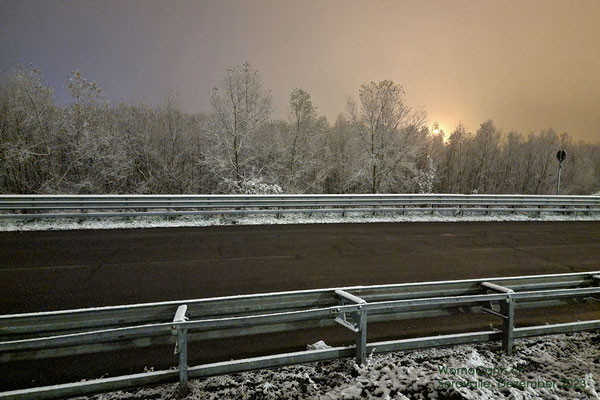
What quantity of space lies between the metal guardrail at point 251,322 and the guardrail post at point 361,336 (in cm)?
1

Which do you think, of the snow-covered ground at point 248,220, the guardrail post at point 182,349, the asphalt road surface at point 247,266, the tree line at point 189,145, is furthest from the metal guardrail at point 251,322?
the tree line at point 189,145

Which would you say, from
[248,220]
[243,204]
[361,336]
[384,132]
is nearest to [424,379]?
[361,336]

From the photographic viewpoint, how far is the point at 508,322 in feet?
15.6

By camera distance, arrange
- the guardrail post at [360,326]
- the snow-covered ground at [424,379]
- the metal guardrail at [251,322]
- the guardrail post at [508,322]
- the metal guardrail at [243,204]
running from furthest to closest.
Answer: the metal guardrail at [243,204] → the guardrail post at [508,322] → the guardrail post at [360,326] → the snow-covered ground at [424,379] → the metal guardrail at [251,322]

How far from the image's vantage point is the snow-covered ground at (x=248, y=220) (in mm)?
13023

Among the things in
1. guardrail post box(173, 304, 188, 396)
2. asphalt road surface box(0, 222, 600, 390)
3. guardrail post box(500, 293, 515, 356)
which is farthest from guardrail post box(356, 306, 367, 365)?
guardrail post box(500, 293, 515, 356)

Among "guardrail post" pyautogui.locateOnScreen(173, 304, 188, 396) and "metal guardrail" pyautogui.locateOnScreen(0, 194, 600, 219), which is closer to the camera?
"guardrail post" pyautogui.locateOnScreen(173, 304, 188, 396)

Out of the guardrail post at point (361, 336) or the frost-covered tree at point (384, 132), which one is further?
the frost-covered tree at point (384, 132)

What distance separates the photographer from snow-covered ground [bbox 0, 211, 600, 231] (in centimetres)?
1302

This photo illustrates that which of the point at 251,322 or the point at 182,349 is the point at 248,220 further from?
the point at 182,349

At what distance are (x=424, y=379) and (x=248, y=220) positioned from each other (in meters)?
11.7

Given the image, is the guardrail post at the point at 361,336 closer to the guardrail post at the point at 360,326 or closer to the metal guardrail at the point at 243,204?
the guardrail post at the point at 360,326

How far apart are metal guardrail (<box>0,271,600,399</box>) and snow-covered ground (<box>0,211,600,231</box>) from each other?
1033 cm

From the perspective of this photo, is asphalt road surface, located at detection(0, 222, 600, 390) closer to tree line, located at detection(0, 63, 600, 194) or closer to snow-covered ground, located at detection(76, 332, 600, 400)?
snow-covered ground, located at detection(76, 332, 600, 400)
